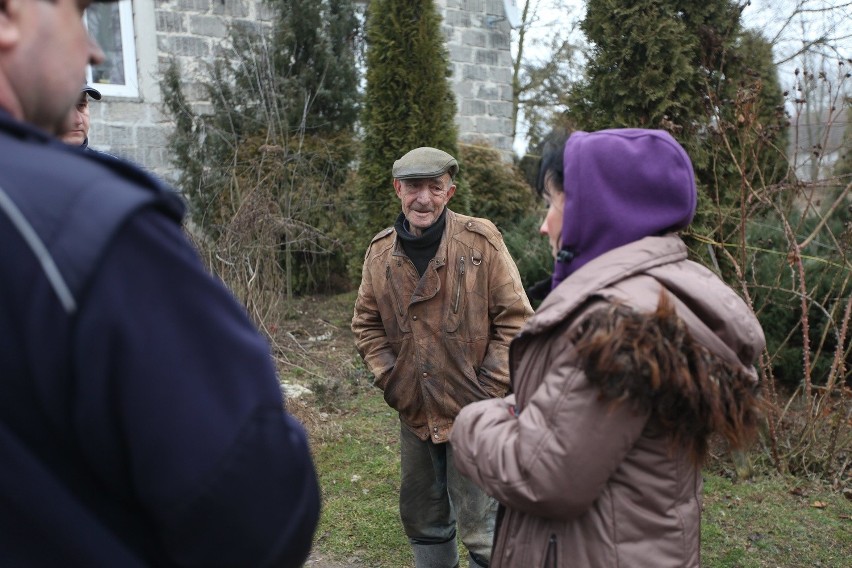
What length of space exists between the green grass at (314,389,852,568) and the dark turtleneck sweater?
1.77 meters

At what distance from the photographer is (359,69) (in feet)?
30.9

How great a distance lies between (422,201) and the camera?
10.8ft

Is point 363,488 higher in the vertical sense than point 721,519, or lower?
lower

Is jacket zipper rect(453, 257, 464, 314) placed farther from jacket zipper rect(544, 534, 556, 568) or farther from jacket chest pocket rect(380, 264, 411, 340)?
jacket zipper rect(544, 534, 556, 568)

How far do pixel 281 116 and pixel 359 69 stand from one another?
132 centimetres

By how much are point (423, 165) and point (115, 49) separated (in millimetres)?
7338

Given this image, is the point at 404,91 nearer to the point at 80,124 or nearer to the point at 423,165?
the point at 423,165

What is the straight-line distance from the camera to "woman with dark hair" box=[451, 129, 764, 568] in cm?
161

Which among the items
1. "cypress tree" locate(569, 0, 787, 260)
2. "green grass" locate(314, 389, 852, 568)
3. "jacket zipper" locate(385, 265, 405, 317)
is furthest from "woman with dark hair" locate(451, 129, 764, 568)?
"cypress tree" locate(569, 0, 787, 260)

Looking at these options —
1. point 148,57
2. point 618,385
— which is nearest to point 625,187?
point 618,385

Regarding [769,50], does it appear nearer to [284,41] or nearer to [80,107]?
Result: [284,41]

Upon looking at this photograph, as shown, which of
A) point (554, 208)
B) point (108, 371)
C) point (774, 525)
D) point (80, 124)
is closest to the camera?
point (108, 371)

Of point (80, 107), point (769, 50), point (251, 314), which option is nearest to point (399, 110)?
point (251, 314)

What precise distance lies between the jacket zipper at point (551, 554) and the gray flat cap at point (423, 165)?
189cm
